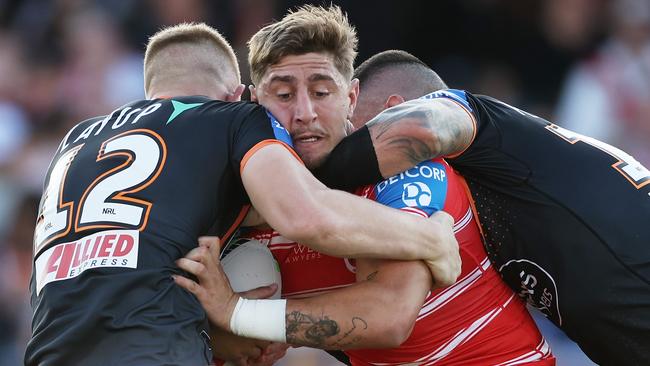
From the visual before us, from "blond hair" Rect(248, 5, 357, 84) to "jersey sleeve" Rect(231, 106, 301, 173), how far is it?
53 centimetres

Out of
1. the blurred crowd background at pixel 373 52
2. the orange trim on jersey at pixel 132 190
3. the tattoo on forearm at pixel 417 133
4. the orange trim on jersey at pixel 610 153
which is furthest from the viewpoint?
the blurred crowd background at pixel 373 52

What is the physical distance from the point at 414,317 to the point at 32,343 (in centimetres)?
177

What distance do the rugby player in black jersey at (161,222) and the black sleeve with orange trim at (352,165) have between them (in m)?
0.37

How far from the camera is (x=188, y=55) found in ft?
20.9

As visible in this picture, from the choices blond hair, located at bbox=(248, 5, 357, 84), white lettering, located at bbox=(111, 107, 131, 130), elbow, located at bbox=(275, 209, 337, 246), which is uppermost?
blond hair, located at bbox=(248, 5, 357, 84)

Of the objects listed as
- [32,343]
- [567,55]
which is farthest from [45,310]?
[567,55]

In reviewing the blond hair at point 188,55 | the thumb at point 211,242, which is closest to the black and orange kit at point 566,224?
the thumb at point 211,242

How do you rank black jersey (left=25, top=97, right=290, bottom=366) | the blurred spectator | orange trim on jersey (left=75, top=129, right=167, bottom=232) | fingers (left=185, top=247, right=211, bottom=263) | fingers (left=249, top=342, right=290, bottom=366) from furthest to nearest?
the blurred spectator
fingers (left=249, top=342, right=290, bottom=366)
fingers (left=185, top=247, right=211, bottom=263)
orange trim on jersey (left=75, top=129, right=167, bottom=232)
black jersey (left=25, top=97, right=290, bottom=366)

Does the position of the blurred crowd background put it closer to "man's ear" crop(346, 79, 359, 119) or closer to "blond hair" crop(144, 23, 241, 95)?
"blond hair" crop(144, 23, 241, 95)

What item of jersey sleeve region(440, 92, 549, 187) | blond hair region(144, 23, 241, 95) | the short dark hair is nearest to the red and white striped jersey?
jersey sleeve region(440, 92, 549, 187)

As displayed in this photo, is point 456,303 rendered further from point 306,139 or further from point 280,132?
point 280,132

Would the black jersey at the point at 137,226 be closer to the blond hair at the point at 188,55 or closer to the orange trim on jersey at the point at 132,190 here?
the orange trim on jersey at the point at 132,190

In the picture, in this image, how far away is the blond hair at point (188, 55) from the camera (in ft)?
20.7

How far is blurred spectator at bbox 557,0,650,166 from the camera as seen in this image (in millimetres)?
10766
